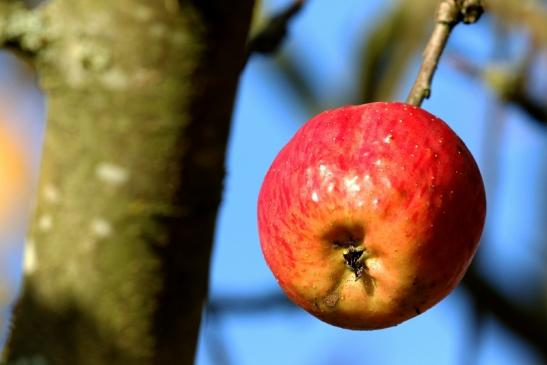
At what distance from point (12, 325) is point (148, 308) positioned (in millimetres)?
220

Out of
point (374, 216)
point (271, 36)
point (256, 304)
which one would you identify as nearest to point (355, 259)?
point (374, 216)

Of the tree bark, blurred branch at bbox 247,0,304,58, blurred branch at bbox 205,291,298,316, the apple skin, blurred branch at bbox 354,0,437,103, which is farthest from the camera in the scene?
blurred branch at bbox 354,0,437,103

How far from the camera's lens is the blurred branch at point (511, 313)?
7.97 ft

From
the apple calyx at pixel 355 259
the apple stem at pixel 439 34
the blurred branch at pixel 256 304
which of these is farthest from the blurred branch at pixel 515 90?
the apple calyx at pixel 355 259

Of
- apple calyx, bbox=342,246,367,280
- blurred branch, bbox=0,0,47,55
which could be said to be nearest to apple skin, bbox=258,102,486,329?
apple calyx, bbox=342,246,367,280

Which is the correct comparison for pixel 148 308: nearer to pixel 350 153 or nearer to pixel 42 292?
pixel 42 292

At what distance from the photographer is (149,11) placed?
4.30 feet

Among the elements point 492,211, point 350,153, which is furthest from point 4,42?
point 492,211

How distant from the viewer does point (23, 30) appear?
1340mm

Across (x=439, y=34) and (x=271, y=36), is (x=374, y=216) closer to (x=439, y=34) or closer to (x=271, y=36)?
(x=439, y=34)

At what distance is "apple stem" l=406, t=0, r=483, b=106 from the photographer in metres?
1.34

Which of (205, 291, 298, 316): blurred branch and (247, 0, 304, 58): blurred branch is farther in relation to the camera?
(205, 291, 298, 316): blurred branch

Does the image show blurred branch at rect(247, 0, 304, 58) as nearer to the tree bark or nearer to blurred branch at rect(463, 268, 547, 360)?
the tree bark

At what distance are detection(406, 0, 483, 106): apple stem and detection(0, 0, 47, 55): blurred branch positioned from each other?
0.53 m
